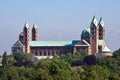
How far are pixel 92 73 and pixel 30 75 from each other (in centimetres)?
1357

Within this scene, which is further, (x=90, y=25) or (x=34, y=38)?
(x=34, y=38)

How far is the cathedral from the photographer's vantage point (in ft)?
604

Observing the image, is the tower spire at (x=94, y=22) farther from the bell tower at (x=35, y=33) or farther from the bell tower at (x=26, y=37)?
the bell tower at (x=35, y=33)

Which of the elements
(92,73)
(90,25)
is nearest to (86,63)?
(90,25)

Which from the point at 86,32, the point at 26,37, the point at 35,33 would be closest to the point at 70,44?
the point at 86,32

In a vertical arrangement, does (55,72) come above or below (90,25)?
below

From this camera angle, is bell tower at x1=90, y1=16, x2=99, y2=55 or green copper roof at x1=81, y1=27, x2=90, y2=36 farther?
green copper roof at x1=81, y1=27, x2=90, y2=36

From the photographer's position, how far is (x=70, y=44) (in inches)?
7436

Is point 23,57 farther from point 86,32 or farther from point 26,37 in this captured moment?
point 86,32

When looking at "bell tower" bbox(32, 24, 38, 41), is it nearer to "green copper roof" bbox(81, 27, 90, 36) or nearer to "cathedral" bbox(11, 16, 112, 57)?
"cathedral" bbox(11, 16, 112, 57)

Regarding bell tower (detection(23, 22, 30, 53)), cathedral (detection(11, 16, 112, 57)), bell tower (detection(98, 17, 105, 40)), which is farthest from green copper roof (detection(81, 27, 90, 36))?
bell tower (detection(23, 22, 30, 53))

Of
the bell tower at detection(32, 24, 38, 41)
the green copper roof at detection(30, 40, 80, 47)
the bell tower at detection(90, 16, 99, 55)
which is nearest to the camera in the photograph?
the bell tower at detection(90, 16, 99, 55)

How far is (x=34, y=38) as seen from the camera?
652 ft

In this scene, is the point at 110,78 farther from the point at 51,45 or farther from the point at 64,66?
the point at 51,45
